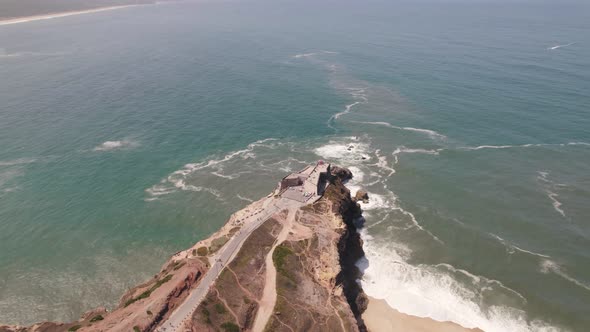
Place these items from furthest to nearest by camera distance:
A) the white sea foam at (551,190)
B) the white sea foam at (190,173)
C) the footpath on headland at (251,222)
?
the white sea foam at (190,173) < the white sea foam at (551,190) < the footpath on headland at (251,222)

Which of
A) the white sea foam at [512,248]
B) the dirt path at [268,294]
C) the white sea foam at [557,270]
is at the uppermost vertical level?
the dirt path at [268,294]

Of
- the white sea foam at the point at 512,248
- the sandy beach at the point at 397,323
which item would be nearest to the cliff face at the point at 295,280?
the sandy beach at the point at 397,323

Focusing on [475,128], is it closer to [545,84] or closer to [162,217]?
[545,84]

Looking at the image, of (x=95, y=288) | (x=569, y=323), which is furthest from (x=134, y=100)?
(x=569, y=323)

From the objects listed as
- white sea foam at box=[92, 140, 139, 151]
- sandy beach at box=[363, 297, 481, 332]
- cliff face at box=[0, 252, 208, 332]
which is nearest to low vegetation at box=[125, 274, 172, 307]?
cliff face at box=[0, 252, 208, 332]

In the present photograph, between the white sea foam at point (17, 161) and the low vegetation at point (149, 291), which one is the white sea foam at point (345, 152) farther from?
the white sea foam at point (17, 161)

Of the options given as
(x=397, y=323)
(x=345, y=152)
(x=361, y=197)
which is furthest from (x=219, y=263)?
(x=345, y=152)

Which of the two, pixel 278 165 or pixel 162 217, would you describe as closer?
pixel 162 217
